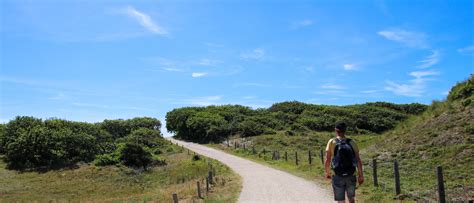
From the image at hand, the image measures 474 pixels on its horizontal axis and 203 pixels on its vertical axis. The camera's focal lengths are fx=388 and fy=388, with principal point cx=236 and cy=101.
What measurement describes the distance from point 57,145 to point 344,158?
175 feet

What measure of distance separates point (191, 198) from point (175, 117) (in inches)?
2731

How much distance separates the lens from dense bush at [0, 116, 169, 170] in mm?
51062

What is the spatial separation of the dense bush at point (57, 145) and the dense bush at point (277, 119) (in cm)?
1028

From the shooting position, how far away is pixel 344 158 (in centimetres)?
771

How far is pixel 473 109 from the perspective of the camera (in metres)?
22.2

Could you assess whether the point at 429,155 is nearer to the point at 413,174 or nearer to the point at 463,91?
the point at 413,174

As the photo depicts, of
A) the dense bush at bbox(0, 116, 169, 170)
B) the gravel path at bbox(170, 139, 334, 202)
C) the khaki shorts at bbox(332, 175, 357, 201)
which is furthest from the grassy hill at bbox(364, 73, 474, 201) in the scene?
the dense bush at bbox(0, 116, 169, 170)

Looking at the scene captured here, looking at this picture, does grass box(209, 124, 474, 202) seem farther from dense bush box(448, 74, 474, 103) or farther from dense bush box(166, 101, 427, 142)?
dense bush box(166, 101, 427, 142)

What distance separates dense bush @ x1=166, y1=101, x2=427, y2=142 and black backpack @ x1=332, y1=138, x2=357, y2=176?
53427mm

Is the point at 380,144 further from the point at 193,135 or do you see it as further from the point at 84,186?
the point at 193,135

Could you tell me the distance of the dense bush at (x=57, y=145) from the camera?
168ft

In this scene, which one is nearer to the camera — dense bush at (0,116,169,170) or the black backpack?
the black backpack

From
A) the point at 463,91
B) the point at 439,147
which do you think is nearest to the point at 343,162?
the point at 439,147

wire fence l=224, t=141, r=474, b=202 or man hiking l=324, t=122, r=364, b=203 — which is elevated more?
man hiking l=324, t=122, r=364, b=203
